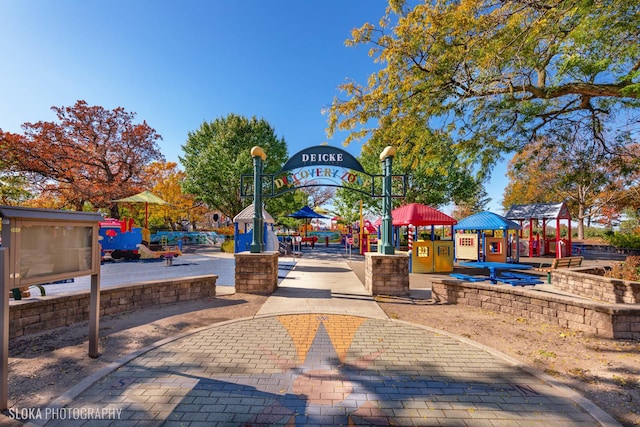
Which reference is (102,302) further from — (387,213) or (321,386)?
(387,213)

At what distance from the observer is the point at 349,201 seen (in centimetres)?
2347

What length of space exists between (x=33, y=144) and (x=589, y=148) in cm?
3078

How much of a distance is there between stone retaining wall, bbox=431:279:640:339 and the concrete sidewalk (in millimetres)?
2333

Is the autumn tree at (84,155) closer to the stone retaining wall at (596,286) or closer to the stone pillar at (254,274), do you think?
the stone pillar at (254,274)

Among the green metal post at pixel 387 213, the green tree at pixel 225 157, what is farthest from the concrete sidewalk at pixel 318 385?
the green tree at pixel 225 157

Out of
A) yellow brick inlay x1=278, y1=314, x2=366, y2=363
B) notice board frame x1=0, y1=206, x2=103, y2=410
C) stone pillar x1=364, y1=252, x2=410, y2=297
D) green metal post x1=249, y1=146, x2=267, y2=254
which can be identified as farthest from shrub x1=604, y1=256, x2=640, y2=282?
notice board frame x1=0, y1=206, x2=103, y2=410

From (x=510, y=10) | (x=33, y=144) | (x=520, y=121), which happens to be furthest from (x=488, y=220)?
(x=33, y=144)

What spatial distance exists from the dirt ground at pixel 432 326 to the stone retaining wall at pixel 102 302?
0.21 meters

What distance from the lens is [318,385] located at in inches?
123

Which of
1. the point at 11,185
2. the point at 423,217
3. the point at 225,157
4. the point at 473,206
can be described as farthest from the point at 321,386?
the point at 473,206

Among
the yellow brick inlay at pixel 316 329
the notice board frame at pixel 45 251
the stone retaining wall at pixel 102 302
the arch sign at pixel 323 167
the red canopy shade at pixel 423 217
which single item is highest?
the arch sign at pixel 323 167

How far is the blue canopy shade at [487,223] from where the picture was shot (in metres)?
13.2

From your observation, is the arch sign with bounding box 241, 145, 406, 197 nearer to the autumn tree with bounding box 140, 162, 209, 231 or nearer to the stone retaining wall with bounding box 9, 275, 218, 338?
the stone retaining wall with bounding box 9, 275, 218, 338

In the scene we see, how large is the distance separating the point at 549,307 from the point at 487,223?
9.45m
